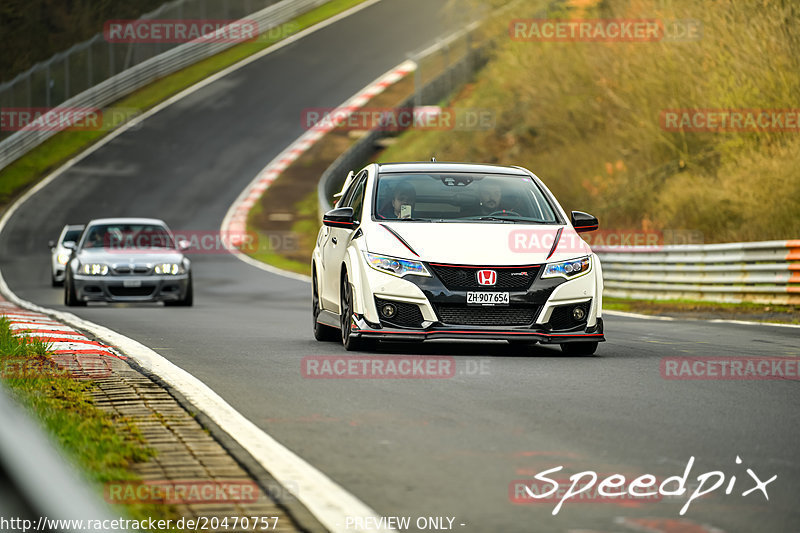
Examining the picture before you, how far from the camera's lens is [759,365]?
10734 millimetres

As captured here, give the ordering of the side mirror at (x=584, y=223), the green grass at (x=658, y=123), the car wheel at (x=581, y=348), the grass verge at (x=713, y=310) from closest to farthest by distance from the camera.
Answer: the car wheel at (x=581, y=348), the side mirror at (x=584, y=223), the grass verge at (x=713, y=310), the green grass at (x=658, y=123)

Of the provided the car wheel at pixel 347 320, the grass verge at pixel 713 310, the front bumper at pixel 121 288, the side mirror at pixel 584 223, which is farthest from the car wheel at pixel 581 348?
the front bumper at pixel 121 288

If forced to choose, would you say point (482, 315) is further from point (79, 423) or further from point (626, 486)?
point (626, 486)

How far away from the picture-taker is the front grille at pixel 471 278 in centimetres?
1093

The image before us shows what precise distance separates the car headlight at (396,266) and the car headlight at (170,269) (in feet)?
34.9

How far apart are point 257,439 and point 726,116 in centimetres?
2148

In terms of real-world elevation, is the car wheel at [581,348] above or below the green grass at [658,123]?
below

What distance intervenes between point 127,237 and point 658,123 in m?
13.1
